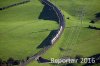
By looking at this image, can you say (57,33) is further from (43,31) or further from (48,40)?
(43,31)

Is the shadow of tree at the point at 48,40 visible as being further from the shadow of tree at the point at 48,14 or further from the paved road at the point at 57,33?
the shadow of tree at the point at 48,14

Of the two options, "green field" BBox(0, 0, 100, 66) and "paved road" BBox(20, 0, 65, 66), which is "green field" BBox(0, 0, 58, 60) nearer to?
"green field" BBox(0, 0, 100, 66)

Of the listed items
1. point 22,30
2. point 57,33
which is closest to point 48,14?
point 22,30

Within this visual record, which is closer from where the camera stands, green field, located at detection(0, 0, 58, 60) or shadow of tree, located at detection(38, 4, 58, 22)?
green field, located at detection(0, 0, 58, 60)

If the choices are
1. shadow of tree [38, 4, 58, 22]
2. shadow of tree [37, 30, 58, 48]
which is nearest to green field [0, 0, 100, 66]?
shadow of tree [37, 30, 58, 48]

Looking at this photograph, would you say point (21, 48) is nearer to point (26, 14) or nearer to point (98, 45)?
point (98, 45)
